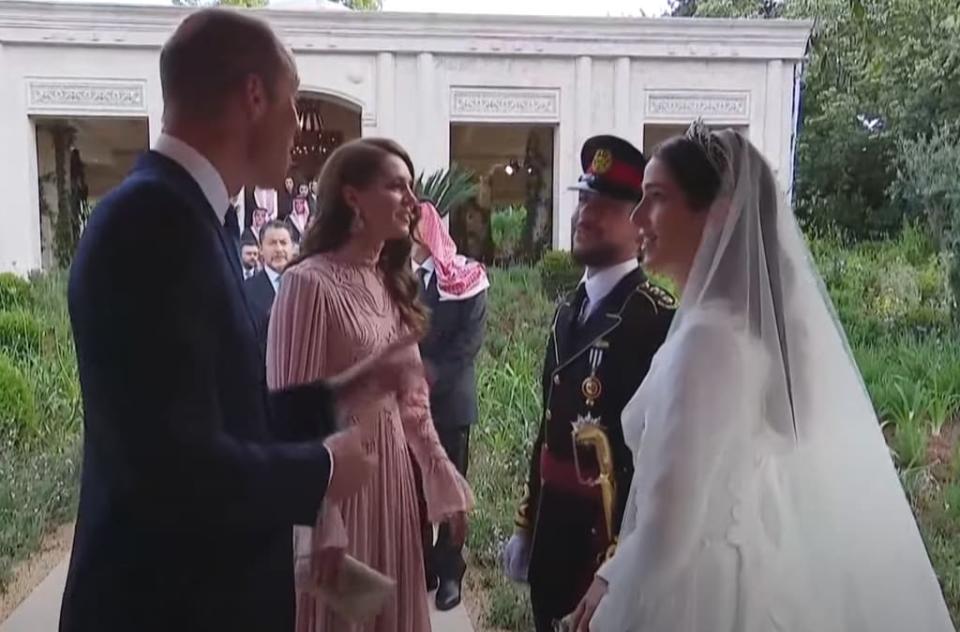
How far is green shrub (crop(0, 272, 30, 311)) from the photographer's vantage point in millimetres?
2828

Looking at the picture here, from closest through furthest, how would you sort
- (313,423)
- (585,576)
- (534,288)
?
1. (313,423)
2. (585,576)
3. (534,288)

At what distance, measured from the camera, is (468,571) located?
2.75 metres

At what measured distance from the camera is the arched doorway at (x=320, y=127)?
271 centimetres

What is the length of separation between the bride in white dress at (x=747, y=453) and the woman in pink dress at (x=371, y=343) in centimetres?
36

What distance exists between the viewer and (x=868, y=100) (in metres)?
2.60

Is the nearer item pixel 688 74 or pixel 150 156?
pixel 150 156

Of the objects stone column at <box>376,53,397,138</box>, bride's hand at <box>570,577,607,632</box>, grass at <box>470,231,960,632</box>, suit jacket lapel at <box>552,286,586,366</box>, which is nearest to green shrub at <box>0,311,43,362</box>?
stone column at <box>376,53,397,138</box>

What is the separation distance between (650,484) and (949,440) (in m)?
1.94

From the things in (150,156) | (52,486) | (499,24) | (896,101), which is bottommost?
(52,486)

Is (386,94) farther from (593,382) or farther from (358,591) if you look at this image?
(358,591)

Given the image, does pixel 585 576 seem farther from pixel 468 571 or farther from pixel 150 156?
pixel 468 571

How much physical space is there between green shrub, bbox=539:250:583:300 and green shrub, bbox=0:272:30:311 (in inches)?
66.8

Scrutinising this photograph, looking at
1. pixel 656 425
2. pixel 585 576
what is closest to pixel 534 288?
pixel 585 576

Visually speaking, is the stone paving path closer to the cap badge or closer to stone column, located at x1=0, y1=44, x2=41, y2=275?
stone column, located at x1=0, y1=44, x2=41, y2=275
